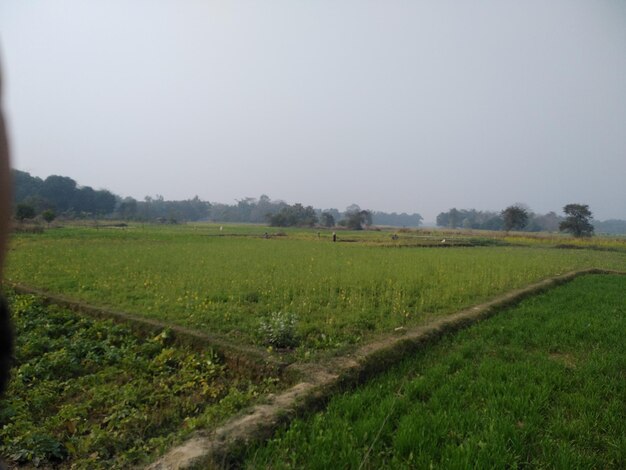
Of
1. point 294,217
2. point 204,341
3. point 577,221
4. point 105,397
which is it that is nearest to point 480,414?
point 204,341

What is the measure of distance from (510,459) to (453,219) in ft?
445

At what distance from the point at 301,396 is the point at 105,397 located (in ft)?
6.98

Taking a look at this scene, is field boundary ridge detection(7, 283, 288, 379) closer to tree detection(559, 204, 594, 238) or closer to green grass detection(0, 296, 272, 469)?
green grass detection(0, 296, 272, 469)

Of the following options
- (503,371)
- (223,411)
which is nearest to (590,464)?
(503,371)

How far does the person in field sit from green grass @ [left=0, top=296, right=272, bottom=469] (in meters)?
2.86

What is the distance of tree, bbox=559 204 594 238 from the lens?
47.3m

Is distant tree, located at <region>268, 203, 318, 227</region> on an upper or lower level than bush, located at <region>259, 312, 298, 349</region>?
upper

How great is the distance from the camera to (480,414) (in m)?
3.51

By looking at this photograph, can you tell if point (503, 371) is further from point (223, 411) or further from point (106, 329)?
point (106, 329)

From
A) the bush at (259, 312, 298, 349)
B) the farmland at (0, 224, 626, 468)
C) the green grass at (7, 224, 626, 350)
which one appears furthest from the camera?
the green grass at (7, 224, 626, 350)

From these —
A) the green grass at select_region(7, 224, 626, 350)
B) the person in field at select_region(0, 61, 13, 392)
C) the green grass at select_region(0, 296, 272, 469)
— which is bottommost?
the green grass at select_region(0, 296, 272, 469)

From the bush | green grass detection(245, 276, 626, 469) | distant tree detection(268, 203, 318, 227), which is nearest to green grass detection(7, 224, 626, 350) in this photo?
the bush

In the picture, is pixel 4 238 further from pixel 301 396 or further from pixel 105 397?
pixel 105 397

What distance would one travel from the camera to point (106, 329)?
6.11m
